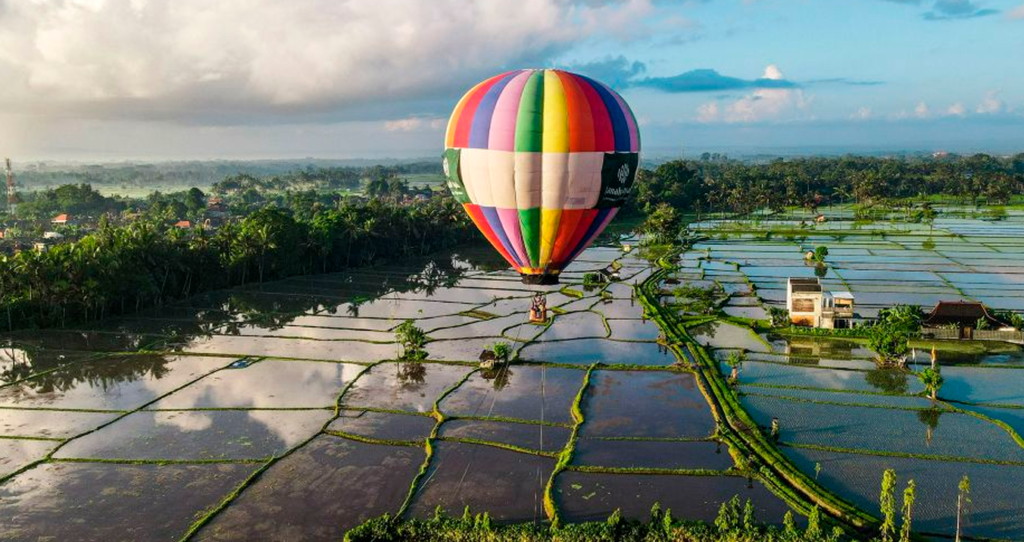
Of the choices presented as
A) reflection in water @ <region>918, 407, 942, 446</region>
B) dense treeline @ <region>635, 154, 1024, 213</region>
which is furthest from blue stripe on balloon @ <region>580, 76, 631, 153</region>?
dense treeline @ <region>635, 154, 1024, 213</region>

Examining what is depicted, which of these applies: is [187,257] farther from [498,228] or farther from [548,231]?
[548,231]

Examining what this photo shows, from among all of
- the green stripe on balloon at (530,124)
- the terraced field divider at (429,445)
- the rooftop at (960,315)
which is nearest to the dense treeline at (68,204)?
the terraced field divider at (429,445)

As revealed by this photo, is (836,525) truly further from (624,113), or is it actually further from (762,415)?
(624,113)

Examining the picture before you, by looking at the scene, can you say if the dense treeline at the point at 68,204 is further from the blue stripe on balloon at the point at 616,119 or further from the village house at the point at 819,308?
the blue stripe on balloon at the point at 616,119

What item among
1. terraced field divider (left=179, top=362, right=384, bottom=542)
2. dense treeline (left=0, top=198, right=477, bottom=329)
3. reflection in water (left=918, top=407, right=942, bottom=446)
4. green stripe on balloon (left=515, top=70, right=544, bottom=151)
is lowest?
terraced field divider (left=179, top=362, right=384, bottom=542)

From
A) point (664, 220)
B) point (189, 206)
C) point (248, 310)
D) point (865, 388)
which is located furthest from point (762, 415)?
point (189, 206)

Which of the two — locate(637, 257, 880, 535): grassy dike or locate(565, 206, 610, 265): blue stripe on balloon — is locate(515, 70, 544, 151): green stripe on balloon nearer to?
locate(565, 206, 610, 265): blue stripe on balloon
